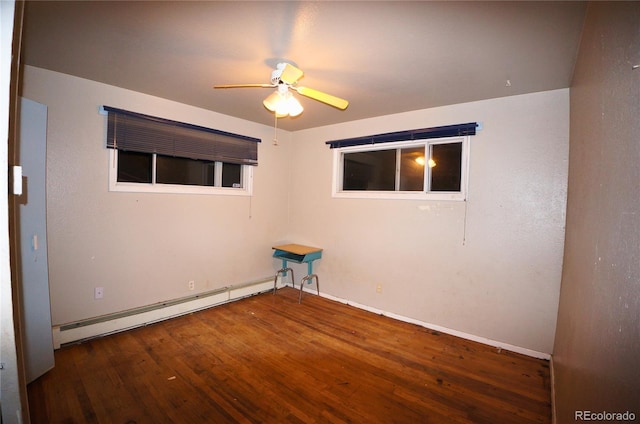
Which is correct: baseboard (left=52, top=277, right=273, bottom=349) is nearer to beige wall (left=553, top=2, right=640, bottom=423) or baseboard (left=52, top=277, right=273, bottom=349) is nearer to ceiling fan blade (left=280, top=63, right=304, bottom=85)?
ceiling fan blade (left=280, top=63, right=304, bottom=85)

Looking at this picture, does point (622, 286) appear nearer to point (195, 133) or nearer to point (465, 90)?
point (465, 90)

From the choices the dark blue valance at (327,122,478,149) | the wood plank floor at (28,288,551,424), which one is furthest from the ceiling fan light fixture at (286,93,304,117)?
the wood plank floor at (28,288,551,424)

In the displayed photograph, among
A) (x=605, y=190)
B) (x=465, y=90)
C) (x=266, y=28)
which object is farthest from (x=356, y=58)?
(x=605, y=190)

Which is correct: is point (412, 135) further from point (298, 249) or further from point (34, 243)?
point (34, 243)

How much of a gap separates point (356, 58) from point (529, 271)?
8.04 ft

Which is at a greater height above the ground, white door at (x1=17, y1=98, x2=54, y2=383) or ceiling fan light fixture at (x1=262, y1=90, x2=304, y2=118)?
ceiling fan light fixture at (x1=262, y1=90, x2=304, y2=118)

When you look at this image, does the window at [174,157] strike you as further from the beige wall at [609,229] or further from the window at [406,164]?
the beige wall at [609,229]

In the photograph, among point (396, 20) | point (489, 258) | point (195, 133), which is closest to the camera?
point (396, 20)

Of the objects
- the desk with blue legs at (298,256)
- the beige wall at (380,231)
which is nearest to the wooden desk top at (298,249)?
the desk with blue legs at (298,256)

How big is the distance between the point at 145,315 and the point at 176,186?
4.78 feet

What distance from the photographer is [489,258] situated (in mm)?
2734

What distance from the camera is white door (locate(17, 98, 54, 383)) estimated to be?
1950mm

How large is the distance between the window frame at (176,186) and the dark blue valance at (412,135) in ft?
4.28

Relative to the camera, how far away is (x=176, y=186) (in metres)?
3.20
